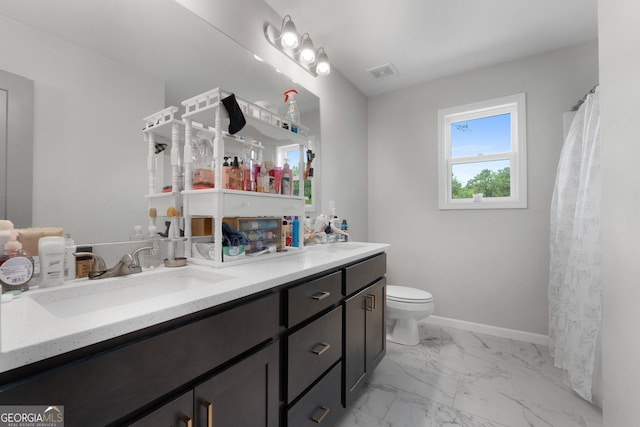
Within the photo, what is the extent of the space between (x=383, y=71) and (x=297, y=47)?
948 mm

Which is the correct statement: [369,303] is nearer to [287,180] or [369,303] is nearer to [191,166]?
[287,180]

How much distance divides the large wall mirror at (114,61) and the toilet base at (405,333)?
2.10 meters

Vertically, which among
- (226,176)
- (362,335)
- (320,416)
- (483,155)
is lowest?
(320,416)

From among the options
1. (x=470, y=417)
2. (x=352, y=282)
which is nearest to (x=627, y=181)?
(x=352, y=282)

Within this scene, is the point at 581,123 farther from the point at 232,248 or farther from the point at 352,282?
the point at 232,248

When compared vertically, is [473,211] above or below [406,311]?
above

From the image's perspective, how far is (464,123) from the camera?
2.64m

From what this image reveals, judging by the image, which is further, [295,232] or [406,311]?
[406,311]

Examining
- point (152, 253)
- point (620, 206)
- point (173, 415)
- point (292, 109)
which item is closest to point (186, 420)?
point (173, 415)

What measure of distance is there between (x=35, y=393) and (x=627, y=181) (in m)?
1.51

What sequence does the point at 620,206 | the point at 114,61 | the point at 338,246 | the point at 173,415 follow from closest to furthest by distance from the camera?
the point at 173,415
the point at 620,206
the point at 114,61
the point at 338,246

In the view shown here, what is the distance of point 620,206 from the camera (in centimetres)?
85

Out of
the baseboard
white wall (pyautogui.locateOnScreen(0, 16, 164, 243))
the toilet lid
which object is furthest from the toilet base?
white wall (pyautogui.locateOnScreen(0, 16, 164, 243))

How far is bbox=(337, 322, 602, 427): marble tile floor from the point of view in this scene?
144 cm
